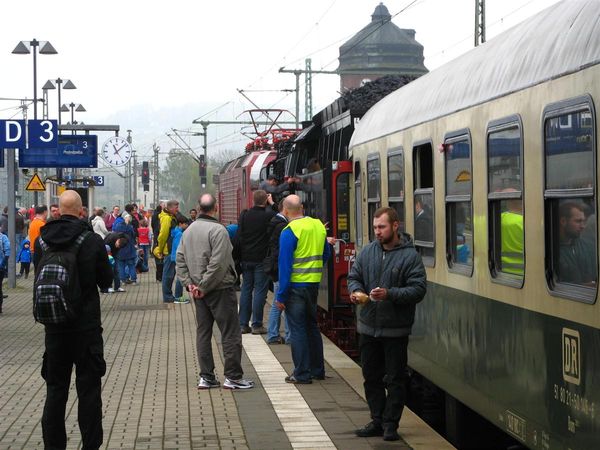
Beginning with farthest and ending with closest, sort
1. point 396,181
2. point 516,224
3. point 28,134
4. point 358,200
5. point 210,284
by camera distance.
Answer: point 28,134, point 358,200, point 210,284, point 396,181, point 516,224

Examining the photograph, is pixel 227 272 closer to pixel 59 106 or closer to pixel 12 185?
pixel 12 185

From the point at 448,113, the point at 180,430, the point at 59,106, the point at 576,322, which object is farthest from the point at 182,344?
the point at 59,106

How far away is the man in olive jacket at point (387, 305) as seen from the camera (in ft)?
28.2

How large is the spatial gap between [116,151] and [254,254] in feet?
71.5

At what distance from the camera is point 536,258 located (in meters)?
6.78

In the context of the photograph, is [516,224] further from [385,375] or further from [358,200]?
[358,200]

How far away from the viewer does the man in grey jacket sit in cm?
1162

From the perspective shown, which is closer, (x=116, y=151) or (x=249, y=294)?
(x=249, y=294)

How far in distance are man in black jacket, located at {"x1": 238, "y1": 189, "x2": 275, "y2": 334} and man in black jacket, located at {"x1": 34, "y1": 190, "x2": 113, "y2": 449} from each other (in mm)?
7802

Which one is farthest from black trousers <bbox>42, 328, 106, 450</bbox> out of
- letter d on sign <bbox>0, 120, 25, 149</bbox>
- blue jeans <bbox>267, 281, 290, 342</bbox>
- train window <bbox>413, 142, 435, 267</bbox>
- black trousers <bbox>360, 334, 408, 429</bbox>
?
letter d on sign <bbox>0, 120, 25, 149</bbox>

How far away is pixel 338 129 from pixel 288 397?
6493 millimetres

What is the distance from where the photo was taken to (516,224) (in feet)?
23.8

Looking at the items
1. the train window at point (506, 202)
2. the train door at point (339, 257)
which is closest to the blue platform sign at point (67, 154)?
the train door at point (339, 257)

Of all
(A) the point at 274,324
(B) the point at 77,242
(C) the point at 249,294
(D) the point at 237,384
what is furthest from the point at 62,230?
(C) the point at 249,294
